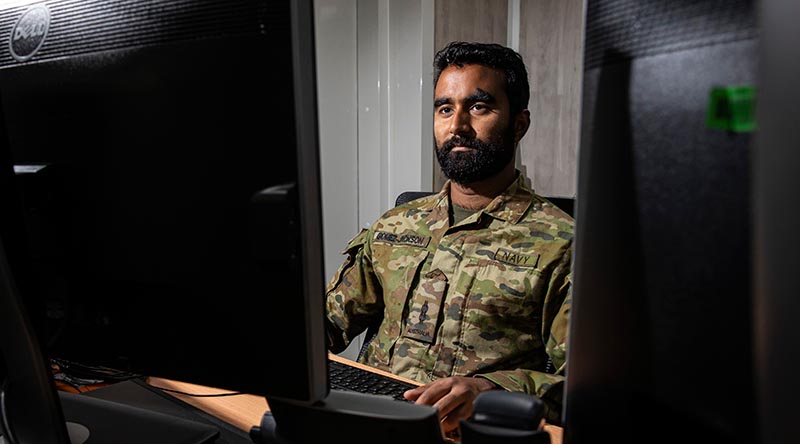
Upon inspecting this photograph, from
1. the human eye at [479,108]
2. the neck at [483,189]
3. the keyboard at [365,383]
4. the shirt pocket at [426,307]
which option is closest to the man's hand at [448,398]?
the keyboard at [365,383]

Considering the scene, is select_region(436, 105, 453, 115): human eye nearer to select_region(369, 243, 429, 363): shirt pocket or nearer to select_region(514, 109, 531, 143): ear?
select_region(514, 109, 531, 143): ear

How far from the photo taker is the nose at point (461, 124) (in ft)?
4.97

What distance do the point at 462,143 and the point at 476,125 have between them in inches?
2.5

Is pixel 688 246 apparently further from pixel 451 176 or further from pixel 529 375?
pixel 451 176

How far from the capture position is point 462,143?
1.51 meters

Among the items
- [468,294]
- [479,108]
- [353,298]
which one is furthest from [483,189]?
[353,298]

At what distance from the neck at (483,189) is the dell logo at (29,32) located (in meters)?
1.08

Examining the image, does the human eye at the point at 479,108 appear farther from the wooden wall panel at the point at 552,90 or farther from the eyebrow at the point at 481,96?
the wooden wall panel at the point at 552,90

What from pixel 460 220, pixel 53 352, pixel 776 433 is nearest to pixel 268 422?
pixel 53 352

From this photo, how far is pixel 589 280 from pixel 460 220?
107 centimetres

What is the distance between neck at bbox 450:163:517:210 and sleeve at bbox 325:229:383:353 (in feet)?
0.91

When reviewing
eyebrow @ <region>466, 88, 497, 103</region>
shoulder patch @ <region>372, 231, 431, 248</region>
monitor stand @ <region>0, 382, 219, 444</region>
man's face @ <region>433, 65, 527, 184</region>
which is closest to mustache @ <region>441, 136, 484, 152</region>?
man's face @ <region>433, 65, 527, 184</region>

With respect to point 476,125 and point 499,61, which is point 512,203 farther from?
point 499,61

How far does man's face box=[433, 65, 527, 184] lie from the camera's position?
1499 mm
